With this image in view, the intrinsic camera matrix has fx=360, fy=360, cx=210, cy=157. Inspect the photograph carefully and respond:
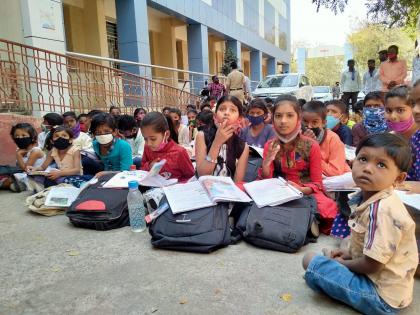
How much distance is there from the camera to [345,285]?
1.70 m

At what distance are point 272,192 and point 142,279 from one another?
1113 millimetres

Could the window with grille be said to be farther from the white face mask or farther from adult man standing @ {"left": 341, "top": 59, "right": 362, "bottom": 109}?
the white face mask

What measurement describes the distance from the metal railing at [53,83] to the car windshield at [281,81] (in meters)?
5.40

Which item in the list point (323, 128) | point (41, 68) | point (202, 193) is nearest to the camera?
point (202, 193)

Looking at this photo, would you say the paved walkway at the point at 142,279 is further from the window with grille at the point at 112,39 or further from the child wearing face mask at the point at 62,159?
the window with grille at the point at 112,39

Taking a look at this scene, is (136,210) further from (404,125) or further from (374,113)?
(374,113)

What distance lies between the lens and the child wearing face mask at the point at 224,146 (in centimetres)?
308

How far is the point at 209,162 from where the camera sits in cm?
313

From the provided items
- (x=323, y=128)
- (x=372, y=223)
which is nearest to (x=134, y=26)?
(x=323, y=128)

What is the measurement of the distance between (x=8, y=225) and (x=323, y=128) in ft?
10.0

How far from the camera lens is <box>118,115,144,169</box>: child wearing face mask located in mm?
5039

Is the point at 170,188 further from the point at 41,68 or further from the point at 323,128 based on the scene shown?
the point at 41,68

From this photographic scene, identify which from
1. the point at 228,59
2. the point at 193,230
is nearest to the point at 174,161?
the point at 193,230

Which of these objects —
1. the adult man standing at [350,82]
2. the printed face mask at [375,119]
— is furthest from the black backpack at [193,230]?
the adult man standing at [350,82]
